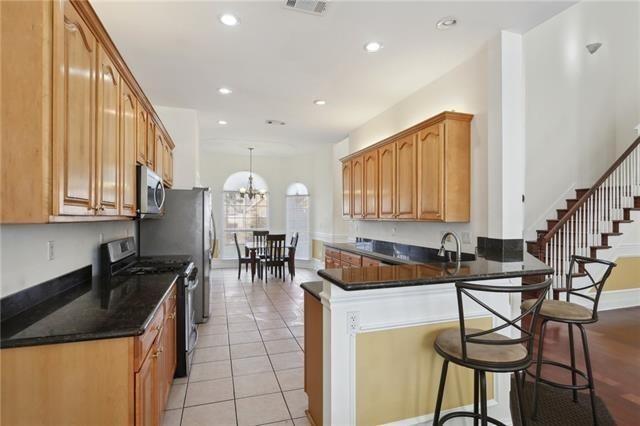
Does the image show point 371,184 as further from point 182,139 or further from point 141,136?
point 141,136

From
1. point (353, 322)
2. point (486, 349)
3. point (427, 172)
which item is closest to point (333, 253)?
point (427, 172)

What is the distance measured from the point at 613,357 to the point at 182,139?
5.58m

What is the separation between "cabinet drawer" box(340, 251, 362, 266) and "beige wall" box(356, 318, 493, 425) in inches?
97.9

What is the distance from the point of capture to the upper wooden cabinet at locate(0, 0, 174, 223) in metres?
1.25

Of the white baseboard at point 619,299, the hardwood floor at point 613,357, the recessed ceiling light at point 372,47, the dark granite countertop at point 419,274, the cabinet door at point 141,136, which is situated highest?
the recessed ceiling light at point 372,47

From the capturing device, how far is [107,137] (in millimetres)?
1893

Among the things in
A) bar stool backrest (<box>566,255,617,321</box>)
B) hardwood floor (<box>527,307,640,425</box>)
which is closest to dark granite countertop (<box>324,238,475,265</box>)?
bar stool backrest (<box>566,255,617,321</box>)

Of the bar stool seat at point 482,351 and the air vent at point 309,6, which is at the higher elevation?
the air vent at point 309,6

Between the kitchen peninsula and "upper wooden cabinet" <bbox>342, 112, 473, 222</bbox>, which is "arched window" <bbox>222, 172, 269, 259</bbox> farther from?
the kitchen peninsula

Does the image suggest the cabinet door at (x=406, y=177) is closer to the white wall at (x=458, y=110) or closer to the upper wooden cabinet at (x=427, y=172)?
the upper wooden cabinet at (x=427, y=172)

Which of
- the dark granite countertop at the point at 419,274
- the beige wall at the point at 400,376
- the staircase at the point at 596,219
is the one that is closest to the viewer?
the dark granite countertop at the point at 419,274

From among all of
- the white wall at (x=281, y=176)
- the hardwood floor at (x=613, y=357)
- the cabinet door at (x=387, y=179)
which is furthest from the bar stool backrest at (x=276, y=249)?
the hardwood floor at (x=613, y=357)

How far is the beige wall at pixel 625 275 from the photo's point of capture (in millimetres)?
4836

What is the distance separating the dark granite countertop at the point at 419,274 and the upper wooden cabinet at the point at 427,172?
108 cm
